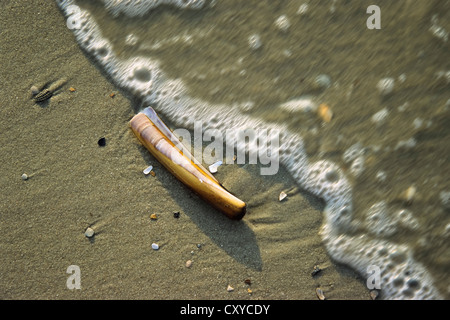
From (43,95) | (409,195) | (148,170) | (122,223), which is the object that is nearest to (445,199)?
(409,195)

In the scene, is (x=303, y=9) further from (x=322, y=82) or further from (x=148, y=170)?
(x=148, y=170)

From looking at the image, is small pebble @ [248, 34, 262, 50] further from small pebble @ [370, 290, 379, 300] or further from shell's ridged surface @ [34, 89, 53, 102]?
small pebble @ [370, 290, 379, 300]

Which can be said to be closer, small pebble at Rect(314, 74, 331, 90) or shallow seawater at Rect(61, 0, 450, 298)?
shallow seawater at Rect(61, 0, 450, 298)

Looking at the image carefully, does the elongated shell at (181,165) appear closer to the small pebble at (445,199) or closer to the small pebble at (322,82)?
the small pebble at (322,82)

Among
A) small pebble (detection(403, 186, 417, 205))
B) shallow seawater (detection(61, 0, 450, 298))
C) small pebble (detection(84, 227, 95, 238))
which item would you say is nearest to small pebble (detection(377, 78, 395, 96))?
shallow seawater (detection(61, 0, 450, 298))

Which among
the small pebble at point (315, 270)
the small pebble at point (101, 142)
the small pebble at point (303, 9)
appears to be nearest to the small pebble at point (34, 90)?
the small pebble at point (101, 142)
